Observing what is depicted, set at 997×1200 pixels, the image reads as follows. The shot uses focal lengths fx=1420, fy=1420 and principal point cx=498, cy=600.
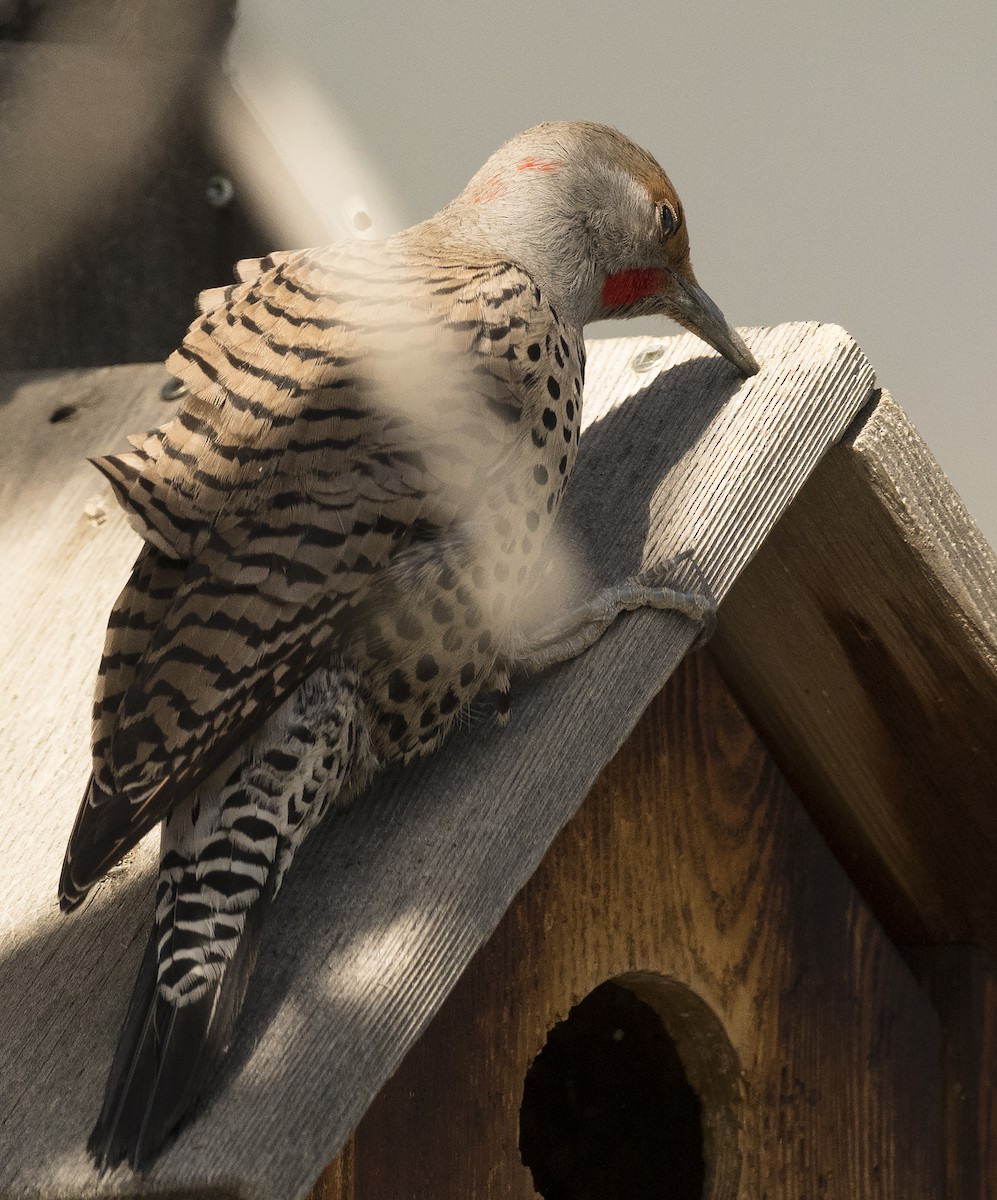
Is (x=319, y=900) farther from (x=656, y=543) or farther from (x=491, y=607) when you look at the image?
(x=656, y=543)

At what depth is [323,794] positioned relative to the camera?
163 cm

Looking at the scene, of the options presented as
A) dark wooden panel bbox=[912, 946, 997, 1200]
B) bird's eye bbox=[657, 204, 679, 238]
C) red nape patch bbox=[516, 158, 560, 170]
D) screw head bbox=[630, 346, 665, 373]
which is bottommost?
dark wooden panel bbox=[912, 946, 997, 1200]

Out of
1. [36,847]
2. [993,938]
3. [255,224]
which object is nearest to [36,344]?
[255,224]

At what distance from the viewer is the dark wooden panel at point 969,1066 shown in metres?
2.44

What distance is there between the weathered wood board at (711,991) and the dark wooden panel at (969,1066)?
27 millimetres

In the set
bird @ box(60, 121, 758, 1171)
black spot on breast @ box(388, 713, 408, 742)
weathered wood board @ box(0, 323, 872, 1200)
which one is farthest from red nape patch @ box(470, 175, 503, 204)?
black spot on breast @ box(388, 713, 408, 742)

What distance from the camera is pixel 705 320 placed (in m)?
2.19

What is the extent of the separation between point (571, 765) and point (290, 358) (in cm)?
62

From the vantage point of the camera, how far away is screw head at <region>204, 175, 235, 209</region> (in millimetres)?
3582

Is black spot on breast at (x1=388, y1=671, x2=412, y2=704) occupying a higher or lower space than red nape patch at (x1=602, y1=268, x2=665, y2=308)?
higher

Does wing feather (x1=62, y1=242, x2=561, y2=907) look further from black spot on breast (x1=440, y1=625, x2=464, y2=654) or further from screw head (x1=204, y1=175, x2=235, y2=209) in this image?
screw head (x1=204, y1=175, x2=235, y2=209)

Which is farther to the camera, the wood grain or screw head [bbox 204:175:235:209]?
screw head [bbox 204:175:235:209]

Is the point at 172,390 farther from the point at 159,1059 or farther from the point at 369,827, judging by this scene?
the point at 159,1059

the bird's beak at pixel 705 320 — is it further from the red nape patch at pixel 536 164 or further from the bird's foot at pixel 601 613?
the bird's foot at pixel 601 613
